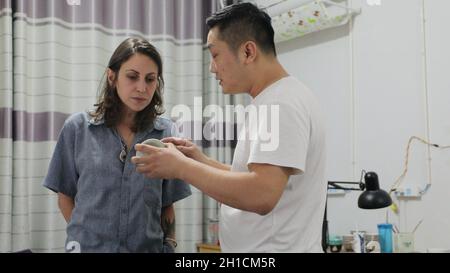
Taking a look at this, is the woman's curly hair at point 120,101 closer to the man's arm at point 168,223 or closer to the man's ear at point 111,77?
the man's ear at point 111,77

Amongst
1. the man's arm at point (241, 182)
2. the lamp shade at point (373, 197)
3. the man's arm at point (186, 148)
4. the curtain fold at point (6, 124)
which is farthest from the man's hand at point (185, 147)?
the curtain fold at point (6, 124)

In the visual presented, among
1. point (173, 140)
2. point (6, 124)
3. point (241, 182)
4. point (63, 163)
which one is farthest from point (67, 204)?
point (6, 124)

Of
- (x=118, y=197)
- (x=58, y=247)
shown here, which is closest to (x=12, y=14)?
(x=58, y=247)

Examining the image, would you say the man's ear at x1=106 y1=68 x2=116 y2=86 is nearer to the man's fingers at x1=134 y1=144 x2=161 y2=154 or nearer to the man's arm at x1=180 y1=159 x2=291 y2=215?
the man's fingers at x1=134 y1=144 x2=161 y2=154

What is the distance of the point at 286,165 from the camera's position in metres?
0.77

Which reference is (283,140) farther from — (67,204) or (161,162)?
(67,204)

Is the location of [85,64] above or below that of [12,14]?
below

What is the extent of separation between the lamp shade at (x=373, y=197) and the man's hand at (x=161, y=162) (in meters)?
0.91

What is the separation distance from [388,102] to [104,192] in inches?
55.2

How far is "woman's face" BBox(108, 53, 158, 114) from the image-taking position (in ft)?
3.58

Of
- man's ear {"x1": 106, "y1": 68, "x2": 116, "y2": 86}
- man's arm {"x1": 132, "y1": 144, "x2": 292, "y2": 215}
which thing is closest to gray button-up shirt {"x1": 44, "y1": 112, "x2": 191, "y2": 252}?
man's ear {"x1": 106, "y1": 68, "x2": 116, "y2": 86}
